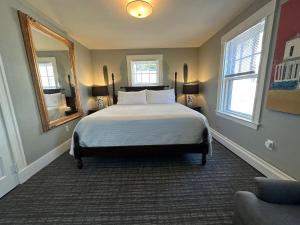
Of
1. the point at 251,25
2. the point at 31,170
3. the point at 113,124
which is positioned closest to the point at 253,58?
the point at 251,25

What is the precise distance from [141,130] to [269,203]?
1.44 m

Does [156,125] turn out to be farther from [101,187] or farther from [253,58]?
[253,58]

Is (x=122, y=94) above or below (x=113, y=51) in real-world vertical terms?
below

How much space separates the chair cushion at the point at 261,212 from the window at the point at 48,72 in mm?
2785

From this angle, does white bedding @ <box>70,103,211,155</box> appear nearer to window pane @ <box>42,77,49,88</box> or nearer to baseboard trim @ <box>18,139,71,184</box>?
baseboard trim @ <box>18,139,71,184</box>

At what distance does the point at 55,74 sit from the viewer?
2500mm

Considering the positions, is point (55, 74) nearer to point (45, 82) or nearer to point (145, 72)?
point (45, 82)

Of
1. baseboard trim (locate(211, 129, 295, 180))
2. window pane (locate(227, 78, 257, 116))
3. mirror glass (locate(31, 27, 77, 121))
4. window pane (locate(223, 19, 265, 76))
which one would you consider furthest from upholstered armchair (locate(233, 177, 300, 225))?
mirror glass (locate(31, 27, 77, 121))

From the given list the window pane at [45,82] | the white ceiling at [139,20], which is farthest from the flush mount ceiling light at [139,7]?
the window pane at [45,82]

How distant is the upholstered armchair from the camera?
30.9 inches

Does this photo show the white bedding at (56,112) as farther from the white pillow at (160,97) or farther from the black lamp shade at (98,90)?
the white pillow at (160,97)

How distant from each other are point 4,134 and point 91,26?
2.15 meters

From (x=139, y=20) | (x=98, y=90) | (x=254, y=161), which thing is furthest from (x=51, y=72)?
(x=254, y=161)

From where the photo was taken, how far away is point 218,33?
2.93m
